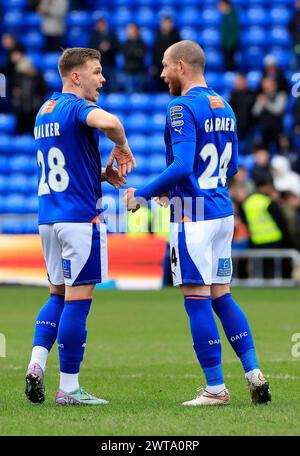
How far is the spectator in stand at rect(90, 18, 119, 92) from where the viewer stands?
23.5 meters

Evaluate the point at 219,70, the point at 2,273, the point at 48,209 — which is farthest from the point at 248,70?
the point at 48,209

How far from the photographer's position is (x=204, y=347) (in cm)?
707

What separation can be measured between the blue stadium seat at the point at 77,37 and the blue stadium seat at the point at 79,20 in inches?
4.1

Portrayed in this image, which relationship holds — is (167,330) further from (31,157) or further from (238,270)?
(31,157)

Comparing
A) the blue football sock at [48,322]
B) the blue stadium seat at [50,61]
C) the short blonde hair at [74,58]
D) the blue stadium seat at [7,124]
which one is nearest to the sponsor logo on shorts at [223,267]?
the blue football sock at [48,322]

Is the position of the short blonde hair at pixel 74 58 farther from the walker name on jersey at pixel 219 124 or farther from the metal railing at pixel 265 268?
the metal railing at pixel 265 268

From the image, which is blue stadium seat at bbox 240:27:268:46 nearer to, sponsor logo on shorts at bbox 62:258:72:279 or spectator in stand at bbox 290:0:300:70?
spectator in stand at bbox 290:0:300:70

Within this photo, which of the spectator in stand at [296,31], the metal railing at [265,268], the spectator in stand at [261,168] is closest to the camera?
the metal railing at [265,268]

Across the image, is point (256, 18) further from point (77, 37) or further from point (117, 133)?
point (117, 133)

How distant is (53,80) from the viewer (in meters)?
24.0

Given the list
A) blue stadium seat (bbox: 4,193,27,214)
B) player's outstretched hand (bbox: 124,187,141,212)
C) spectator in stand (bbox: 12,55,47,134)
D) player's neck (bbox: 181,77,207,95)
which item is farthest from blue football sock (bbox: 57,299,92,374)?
spectator in stand (bbox: 12,55,47,134)

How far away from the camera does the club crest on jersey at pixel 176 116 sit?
6.98 meters

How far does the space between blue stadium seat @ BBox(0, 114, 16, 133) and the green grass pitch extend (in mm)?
8107

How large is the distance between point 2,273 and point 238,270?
3.95m
